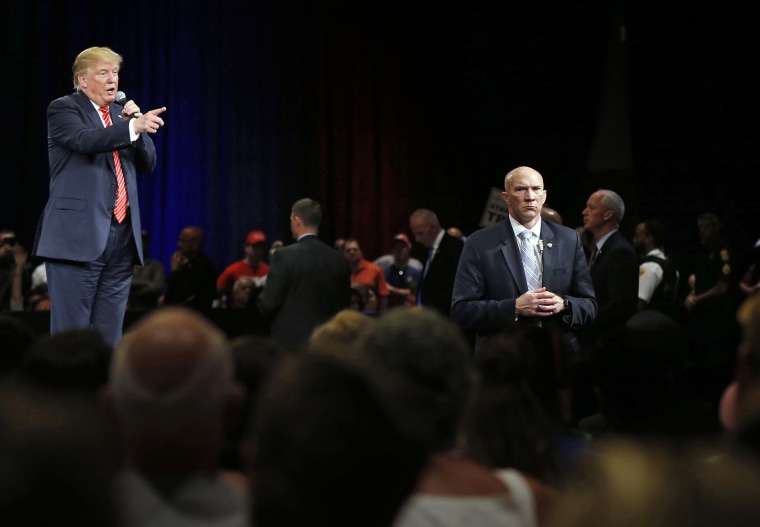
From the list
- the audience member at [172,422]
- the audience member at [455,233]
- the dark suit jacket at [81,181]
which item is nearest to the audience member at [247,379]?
the audience member at [172,422]

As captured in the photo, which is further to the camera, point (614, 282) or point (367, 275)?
point (367, 275)

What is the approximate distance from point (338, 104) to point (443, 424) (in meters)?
9.42

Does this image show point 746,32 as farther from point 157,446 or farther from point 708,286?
point 157,446

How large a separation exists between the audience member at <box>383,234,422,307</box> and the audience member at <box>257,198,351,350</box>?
304 cm

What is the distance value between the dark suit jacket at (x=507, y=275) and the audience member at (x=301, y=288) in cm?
179

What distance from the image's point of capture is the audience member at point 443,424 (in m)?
1.44

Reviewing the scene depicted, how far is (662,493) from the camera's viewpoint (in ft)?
2.97

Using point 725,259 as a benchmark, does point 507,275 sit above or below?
above

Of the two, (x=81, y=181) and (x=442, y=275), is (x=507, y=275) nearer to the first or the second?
(x=81, y=181)

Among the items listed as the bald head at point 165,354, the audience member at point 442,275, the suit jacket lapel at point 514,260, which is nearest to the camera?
the bald head at point 165,354

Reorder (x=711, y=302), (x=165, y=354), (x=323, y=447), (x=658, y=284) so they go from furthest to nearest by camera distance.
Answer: (x=711, y=302) → (x=658, y=284) → (x=165, y=354) → (x=323, y=447)

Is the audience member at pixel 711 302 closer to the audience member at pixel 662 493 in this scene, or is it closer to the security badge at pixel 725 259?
the security badge at pixel 725 259

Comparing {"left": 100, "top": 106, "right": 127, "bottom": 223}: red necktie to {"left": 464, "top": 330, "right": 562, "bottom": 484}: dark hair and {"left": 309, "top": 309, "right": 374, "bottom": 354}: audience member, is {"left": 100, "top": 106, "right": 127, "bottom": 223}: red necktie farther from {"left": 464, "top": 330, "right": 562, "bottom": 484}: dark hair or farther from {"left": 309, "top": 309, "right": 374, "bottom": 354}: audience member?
{"left": 464, "top": 330, "right": 562, "bottom": 484}: dark hair

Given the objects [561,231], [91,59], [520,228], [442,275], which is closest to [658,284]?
[442,275]
